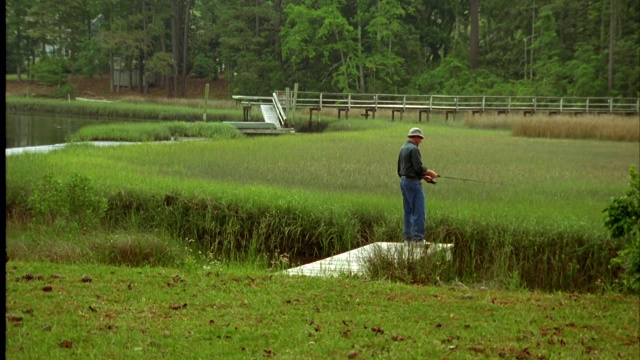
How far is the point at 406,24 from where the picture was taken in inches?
747

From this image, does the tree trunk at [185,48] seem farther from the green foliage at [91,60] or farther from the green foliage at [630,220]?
the green foliage at [630,220]

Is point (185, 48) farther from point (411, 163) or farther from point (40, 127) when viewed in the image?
point (411, 163)

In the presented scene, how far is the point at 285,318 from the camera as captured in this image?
5719 mm

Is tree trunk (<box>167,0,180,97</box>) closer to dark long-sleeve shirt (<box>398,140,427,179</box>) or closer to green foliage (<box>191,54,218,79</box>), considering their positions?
green foliage (<box>191,54,218,79</box>)

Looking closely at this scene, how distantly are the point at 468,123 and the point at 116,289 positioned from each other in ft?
65.2

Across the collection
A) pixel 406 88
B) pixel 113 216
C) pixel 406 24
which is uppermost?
pixel 406 24

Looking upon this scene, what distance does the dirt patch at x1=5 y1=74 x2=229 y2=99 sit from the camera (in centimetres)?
2131

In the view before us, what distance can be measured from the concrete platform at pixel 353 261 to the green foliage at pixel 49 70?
2210 cm

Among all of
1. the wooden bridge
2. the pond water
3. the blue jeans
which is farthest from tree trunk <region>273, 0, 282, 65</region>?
the blue jeans

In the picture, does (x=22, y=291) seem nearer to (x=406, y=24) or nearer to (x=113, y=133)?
(x=406, y=24)

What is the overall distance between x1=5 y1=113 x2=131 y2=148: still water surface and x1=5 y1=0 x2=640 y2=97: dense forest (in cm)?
171

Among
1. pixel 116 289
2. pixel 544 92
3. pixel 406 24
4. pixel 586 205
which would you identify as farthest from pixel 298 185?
pixel 544 92

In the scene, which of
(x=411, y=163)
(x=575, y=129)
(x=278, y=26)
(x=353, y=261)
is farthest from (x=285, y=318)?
(x=575, y=129)

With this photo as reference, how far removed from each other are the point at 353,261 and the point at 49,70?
77.4 feet
